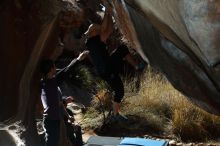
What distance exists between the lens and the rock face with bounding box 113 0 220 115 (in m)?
1.76

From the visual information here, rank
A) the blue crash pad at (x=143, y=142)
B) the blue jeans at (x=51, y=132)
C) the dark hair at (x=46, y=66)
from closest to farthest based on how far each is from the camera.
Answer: the blue crash pad at (x=143, y=142)
the dark hair at (x=46, y=66)
the blue jeans at (x=51, y=132)

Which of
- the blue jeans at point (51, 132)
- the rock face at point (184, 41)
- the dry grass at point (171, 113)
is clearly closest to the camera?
the rock face at point (184, 41)

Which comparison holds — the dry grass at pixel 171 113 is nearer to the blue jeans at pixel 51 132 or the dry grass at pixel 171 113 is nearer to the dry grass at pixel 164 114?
the dry grass at pixel 164 114

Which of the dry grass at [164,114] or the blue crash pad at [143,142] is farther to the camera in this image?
the dry grass at [164,114]

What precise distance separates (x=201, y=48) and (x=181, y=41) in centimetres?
11

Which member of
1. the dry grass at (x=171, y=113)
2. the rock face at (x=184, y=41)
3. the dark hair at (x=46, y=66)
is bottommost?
the dry grass at (x=171, y=113)

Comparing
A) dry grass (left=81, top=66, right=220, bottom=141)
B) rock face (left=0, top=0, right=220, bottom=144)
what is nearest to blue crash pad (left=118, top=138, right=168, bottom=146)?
rock face (left=0, top=0, right=220, bottom=144)

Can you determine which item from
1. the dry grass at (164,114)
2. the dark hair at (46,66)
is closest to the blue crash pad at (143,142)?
the dark hair at (46,66)

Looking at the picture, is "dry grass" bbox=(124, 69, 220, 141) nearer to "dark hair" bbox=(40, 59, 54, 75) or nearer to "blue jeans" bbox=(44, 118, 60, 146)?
"blue jeans" bbox=(44, 118, 60, 146)

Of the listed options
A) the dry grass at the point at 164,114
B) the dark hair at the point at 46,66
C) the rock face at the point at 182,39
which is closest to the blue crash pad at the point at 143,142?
the dark hair at the point at 46,66

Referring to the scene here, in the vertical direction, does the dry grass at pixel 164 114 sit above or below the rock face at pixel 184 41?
below

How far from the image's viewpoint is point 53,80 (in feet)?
17.2

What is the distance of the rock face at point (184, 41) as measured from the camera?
176 cm

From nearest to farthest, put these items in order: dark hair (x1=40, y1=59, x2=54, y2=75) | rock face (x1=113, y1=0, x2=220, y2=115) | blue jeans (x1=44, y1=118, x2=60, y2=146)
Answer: rock face (x1=113, y1=0, x2=220, y2=115) → dark hair (x1=40, y1=59, x2=54, y2=75) → blue jeans (x1=44, y1=118, x2=60, y2=146)
